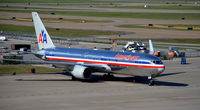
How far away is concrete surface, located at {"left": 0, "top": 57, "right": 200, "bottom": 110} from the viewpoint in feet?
121

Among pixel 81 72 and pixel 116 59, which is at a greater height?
pixel 116 59

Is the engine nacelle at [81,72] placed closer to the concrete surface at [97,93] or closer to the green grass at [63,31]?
the concrete surface at [97,93]

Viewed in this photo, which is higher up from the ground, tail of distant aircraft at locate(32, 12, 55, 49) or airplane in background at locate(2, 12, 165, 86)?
tail of distant aircraft at locate(32, 12, 55, 49)

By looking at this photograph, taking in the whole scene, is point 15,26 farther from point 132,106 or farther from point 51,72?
point 132,106

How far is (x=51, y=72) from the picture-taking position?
60.7 metres

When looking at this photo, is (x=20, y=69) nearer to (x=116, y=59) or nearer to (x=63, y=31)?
(x=116, y=59)

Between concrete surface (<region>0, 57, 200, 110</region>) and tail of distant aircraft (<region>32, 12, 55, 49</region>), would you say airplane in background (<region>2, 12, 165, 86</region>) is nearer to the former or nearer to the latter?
tail of distant aircraft (<region>32, 12, 55, 49</region>)

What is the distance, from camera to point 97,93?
43.2 metres

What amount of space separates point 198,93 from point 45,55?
23667mm

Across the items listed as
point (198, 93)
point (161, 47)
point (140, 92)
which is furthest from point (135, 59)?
point (161, 47)

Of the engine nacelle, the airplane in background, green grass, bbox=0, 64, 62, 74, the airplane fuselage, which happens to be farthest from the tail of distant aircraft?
the engine nacelle

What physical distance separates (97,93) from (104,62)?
833 centimetres

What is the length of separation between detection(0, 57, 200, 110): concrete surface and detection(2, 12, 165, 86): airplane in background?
1.72m

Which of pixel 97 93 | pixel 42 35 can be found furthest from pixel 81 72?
pixel 42 35
